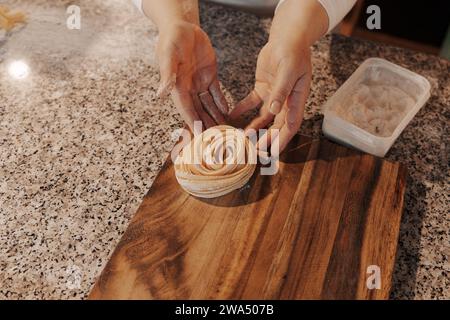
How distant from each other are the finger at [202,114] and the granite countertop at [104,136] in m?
0.10

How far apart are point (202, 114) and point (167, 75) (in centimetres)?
22

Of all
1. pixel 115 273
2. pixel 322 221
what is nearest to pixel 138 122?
pixel 115 273

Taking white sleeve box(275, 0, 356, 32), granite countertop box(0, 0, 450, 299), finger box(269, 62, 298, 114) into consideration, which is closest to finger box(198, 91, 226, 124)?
granite countertop box(0, 0, 450, 299)

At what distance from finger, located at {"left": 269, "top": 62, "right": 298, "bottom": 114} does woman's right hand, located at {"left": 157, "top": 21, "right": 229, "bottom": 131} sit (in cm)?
23

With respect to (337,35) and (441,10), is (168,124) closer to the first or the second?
(337,35)

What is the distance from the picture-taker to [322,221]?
102 cm

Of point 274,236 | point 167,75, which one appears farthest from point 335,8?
point 274,236

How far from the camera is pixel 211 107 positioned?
1.24 meters

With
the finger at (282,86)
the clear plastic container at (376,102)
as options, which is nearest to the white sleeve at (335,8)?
the clear plastic container at (376,102)

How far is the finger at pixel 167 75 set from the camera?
3.35 ft

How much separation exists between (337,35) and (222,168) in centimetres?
77

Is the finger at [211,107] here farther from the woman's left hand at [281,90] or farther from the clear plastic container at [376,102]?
the clear plastic container at [376,102]

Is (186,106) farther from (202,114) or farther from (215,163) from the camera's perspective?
(215,163)

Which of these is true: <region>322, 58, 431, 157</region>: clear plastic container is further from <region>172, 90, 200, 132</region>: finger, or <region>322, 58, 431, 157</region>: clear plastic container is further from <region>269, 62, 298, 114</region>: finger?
<region>172, 90, 200, 132</region>: finger
